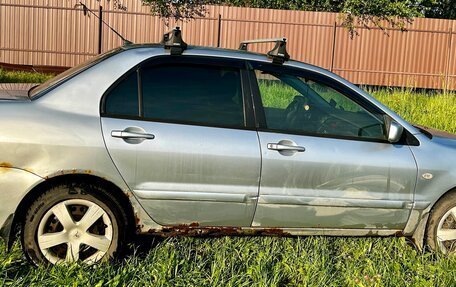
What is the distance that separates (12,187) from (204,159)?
4.05ft

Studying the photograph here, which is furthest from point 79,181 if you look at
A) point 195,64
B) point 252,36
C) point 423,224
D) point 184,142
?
point 252,36

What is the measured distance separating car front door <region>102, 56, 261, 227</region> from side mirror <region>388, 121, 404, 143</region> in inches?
40.2

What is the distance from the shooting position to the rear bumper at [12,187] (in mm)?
3293

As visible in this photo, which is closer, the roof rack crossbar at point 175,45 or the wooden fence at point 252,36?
the roof rack crossbar at point 175,45

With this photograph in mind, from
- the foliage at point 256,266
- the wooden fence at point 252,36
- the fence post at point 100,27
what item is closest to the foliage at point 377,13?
the wooden fence at point 252,36

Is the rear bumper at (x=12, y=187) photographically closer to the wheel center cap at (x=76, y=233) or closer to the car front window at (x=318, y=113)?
the wheel center cap at (x=76, y=233)

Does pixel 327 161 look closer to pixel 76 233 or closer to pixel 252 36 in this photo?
pixel 76 233

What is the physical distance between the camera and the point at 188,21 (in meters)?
18.6

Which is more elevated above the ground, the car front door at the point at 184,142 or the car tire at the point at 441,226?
the car front door at the point at 184,142

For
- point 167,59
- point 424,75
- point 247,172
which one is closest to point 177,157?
point 247,172

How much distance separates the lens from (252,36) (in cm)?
1841

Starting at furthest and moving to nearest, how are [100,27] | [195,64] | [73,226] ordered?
[100,27]
[195,64]
[73,226]

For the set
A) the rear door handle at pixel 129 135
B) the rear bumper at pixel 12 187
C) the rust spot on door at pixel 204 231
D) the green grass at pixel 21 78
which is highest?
the rear door handle at pixel 129 135

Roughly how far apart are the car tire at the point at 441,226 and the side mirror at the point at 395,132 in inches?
25.5
